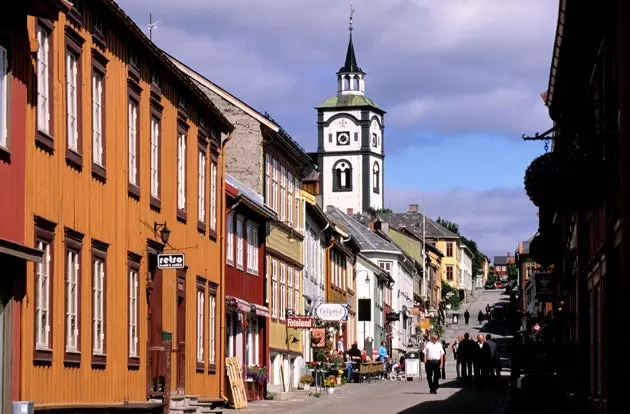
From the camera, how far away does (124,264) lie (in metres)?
26.0

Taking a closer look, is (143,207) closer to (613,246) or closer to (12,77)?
(12,77)

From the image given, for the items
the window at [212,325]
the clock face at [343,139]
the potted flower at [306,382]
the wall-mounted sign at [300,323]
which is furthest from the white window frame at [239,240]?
the clock face at [343,139]

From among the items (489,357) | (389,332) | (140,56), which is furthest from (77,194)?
(389,332)

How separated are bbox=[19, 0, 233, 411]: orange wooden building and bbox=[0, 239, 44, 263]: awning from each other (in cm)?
92

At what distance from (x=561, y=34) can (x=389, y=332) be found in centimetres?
8241

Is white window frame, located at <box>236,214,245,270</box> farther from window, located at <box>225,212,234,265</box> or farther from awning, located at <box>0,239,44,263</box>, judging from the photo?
awning, located at <box>0,239,44,263</box>

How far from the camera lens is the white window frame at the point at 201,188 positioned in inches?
1318

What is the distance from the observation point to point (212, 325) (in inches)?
1401

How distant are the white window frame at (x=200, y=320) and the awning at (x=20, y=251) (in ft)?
48.1

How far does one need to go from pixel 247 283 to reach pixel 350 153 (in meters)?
152

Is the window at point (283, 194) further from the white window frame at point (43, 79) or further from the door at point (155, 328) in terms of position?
the white window frame at point (43, 79)

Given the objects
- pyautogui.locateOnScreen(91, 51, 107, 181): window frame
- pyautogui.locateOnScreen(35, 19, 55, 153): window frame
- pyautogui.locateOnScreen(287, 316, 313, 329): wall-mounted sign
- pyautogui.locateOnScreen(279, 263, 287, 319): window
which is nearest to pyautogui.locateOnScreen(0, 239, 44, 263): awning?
pyautogui.locateOnScreen(35, 19, 55, 153): window frame

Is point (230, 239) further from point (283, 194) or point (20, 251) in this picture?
point (20, 251)

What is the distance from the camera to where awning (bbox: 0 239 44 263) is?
17.9 meters
